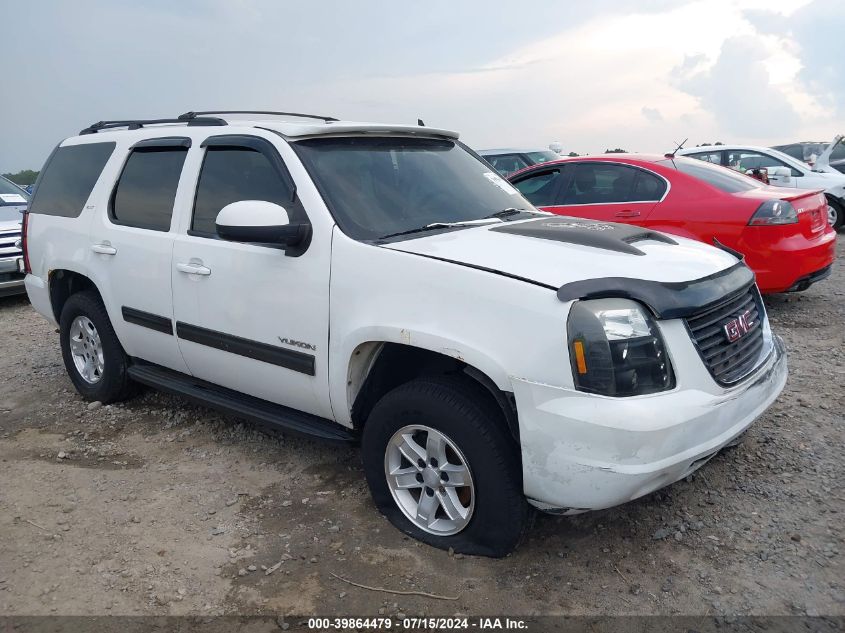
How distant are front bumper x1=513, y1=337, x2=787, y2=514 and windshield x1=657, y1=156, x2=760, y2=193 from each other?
421cm

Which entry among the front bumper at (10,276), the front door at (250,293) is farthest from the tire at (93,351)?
the front bumper at (10,276)

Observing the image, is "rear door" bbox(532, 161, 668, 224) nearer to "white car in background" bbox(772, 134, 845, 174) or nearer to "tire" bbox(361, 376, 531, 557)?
"tire" bbox(361, 376, 531, 557)

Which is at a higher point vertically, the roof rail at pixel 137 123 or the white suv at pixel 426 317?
the roof rail at pixel 137 123

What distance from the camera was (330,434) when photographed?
333 cm

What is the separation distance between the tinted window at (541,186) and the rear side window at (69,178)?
3.94m

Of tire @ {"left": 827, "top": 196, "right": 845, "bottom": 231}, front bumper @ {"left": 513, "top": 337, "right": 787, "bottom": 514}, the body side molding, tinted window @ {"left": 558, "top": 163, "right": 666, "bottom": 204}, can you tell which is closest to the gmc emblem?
front bumper @ {"left": 513, "top": 337, "right": 787, "bottom": 514}

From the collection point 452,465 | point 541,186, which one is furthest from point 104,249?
point 541,186

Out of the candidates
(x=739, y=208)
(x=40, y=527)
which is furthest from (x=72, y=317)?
(x=739, y=208)

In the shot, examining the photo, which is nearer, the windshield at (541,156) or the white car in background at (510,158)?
the white car in background at (510,158)

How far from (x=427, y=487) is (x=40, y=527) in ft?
6.25

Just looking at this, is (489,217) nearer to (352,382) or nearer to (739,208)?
(352,382)

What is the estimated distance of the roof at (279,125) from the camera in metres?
3.52

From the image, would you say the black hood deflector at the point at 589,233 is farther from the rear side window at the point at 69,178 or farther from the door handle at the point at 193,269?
the rear side window at the point at 69,178

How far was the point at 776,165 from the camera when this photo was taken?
11422 mm
